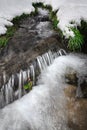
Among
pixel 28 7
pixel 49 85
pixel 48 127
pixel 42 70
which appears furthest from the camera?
pixel 28 7

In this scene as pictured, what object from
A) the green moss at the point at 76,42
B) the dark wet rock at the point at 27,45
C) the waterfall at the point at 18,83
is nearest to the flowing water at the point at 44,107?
the waterfall at the point at 18,83

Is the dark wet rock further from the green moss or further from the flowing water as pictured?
the flowing water

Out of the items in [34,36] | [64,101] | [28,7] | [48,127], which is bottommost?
[48,127]

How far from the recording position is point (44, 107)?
5.45m

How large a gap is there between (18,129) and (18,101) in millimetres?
783

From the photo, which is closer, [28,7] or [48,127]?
[48,127]

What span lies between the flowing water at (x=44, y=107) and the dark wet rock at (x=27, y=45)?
0.53m

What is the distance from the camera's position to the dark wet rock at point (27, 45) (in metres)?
6.23

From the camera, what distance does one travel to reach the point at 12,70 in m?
6.02

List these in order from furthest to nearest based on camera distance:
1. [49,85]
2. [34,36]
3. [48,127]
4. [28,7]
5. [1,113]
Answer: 1. [28,7]
2. [34,36]
3. [49,85]
4. [1,113]
5. [48,127]

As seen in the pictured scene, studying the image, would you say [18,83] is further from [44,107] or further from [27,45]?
[27,45]

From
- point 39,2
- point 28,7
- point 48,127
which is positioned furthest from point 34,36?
point 48,127

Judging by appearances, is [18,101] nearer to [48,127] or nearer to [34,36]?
[48,127]

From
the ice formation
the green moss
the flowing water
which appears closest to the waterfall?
the flowing water
